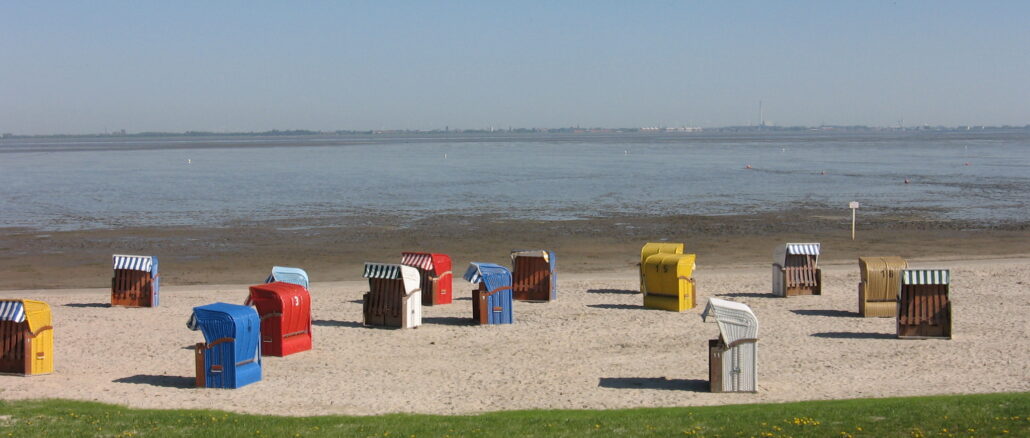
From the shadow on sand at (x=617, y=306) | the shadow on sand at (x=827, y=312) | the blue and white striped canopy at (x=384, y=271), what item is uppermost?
the blue and white striped canopy at (x=384, y=271)

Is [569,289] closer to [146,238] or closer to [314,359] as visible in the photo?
[314,359]

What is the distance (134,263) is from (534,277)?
953 cm

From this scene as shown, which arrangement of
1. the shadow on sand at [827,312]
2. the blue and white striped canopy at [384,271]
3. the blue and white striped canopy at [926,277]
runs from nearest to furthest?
the blue and white striped canopy at [926,277]
the blue and white striped canopy at [384,271]
the shadow on sand at [827,312]

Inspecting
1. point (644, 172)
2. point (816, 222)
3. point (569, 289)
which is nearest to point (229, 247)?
point (569, 289)

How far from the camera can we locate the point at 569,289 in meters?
26.9

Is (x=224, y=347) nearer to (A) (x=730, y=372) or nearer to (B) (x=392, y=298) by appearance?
(B) (x=392, y=298)

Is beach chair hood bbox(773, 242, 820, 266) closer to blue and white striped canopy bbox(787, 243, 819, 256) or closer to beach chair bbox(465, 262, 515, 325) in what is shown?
blue and white striped canopy bbox(787, 243, 819, 256)

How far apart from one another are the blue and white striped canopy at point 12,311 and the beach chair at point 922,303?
15602mm

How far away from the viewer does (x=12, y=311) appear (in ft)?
56.4

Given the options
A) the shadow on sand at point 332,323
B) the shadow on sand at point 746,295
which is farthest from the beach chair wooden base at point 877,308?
the shadow on sand at point 332,323

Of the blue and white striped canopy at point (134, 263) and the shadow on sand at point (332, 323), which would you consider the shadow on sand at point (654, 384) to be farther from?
the blue and white striped canopy at point (134, 263)

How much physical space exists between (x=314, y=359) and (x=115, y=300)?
28.2ft

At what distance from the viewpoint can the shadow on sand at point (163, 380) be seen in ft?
53.9

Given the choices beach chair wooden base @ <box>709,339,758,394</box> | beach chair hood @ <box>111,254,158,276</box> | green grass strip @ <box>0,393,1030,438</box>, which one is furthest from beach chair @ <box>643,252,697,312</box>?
beach chair hood @ <box>111,254,158,276</box>
